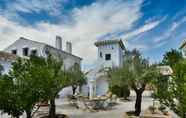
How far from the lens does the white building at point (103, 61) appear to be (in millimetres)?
37031

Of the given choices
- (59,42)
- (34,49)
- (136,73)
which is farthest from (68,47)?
(136,73)

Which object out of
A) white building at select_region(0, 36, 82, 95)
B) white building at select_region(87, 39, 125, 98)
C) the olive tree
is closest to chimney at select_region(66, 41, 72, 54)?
white building at select_region(0, 36, 82, 95)

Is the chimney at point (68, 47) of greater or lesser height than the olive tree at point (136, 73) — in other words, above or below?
above

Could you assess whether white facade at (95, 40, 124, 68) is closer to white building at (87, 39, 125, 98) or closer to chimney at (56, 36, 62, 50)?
white building at (87, 39, 125, 98)

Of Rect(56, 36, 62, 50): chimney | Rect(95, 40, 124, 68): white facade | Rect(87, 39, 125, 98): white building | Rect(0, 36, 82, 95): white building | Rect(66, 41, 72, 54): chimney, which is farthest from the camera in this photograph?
Rect(66, 41, 72, 54): chimney

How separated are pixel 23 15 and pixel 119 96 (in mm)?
13803

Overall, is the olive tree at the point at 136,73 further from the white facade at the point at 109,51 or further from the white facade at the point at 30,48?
the white facade at the point at 109,51

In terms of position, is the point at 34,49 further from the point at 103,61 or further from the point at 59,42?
the point at 103,61

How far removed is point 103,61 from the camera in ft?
129

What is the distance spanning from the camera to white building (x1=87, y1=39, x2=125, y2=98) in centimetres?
3703

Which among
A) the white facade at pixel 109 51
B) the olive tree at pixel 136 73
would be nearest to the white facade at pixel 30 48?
the white facade at pixel 109 51

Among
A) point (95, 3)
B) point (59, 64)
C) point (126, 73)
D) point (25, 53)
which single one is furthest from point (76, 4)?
point (25, 53)

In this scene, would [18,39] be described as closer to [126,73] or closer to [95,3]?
[95,3]

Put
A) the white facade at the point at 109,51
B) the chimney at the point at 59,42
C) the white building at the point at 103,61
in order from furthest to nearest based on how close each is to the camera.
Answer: the white facade at the point at 109,51 < the chimney at the point at 59,42 < the white building at the point at 103,61
